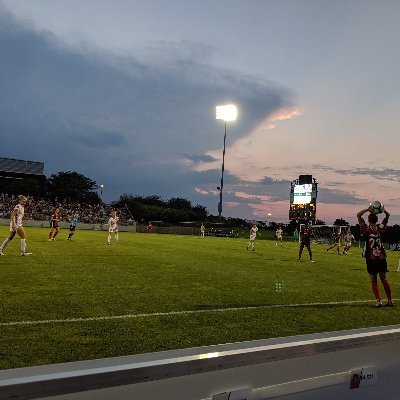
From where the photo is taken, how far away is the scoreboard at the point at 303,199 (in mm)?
A: 73625

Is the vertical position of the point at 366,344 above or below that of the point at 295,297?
above

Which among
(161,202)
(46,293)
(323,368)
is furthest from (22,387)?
(161,202)

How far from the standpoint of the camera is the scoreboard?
242 feet

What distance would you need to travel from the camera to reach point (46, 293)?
8.88m

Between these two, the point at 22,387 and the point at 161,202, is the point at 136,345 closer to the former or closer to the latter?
the point at 22,387

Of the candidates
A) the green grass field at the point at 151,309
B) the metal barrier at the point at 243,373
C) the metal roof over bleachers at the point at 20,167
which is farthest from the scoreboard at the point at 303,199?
the metal barrier at the point at 243,373

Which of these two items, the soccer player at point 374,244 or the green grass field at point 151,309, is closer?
the green grass field at point 151,309

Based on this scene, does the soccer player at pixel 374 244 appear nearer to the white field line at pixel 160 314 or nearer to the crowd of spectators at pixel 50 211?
the white field line at pixel 160 314

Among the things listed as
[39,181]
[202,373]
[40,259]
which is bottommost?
[40,259]

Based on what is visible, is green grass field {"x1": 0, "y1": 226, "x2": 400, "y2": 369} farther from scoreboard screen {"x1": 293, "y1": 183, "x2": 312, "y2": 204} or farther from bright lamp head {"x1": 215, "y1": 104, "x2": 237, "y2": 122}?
scoreboard screen {"x1": 293, "y1": 183, "x2": 312, "y2": 204}

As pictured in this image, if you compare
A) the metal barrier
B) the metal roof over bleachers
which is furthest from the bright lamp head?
the metal barrier

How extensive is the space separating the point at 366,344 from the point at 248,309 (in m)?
5.01

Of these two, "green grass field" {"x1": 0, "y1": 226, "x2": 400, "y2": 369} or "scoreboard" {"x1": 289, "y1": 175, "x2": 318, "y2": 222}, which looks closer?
"green grass field" {"x1": 0, "y1": 226, "x2": 400, "y2": 369}

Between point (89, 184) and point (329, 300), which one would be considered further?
point (89, 184)
